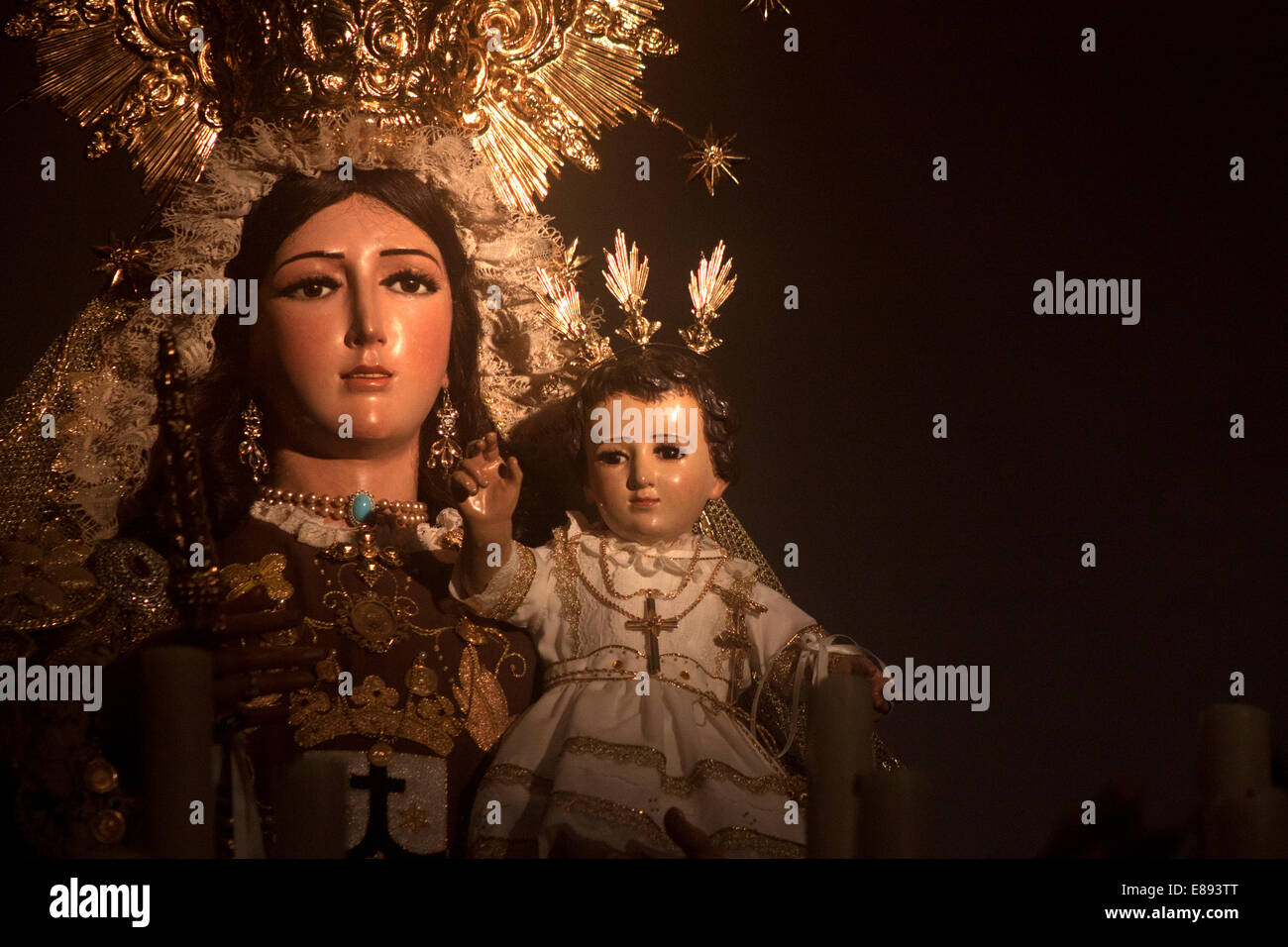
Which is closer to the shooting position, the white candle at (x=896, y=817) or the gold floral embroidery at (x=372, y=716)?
the white candle at (x=896, y=817)

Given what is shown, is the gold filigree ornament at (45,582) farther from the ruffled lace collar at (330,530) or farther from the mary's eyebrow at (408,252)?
the mary's eyebrow at (408,252)

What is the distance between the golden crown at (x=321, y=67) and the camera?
364 cm

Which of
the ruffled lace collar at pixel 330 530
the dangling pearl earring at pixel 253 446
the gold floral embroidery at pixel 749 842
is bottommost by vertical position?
the gold floral embroidery at pixel 749 842

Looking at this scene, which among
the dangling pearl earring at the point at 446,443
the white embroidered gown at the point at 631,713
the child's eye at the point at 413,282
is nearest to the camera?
the white embroidered gown at the point at 631,713

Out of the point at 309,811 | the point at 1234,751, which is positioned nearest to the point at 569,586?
the point at 309,811

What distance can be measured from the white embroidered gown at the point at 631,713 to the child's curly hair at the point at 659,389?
15 centimetres

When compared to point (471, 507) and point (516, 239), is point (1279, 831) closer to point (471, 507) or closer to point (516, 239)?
point (471, 507)

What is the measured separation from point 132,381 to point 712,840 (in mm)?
1337

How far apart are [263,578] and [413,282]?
2.04ft

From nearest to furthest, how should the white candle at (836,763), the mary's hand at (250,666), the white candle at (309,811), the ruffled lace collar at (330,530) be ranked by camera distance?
the white candle at (309,811) < the white candle at (836,763) < the mary's hand at (250,666) < the ruffled lace collar at (330,530)

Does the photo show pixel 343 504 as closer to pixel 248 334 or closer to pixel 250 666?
pixel 248 334

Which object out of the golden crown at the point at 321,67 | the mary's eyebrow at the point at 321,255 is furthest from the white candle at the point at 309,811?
the golden crown at the point at 321,67

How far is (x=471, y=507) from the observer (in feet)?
10.8
